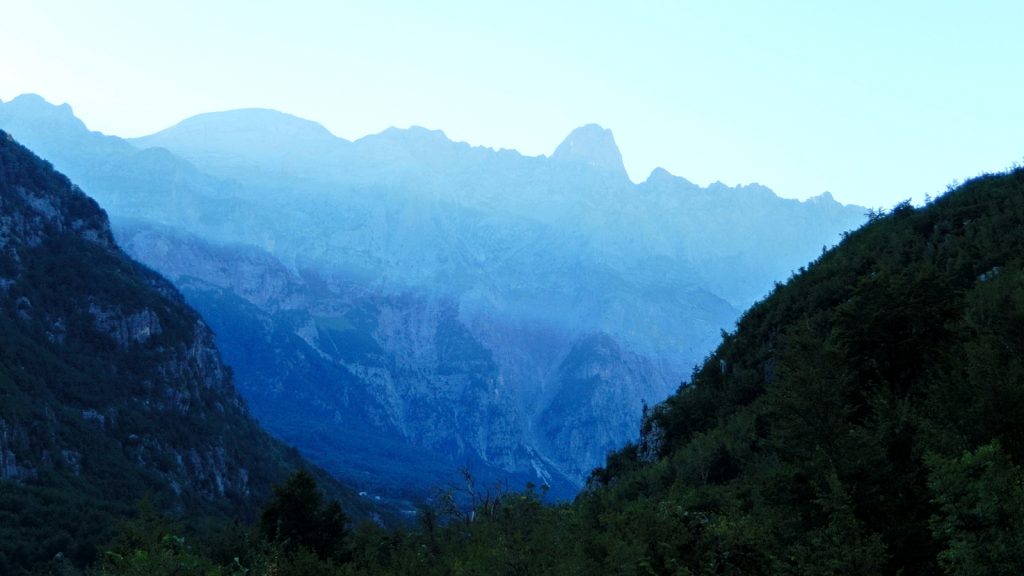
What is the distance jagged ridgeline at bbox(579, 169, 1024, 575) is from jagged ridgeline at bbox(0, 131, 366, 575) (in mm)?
77040

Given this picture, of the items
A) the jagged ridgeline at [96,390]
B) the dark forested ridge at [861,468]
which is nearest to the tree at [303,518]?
the dark forested ridge at [861,468]

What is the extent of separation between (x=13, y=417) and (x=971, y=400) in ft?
358

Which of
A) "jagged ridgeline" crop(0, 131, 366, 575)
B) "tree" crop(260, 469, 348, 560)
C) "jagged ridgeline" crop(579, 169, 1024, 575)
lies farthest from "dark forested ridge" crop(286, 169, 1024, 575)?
"jagged ridgeline" crop(0, 131, 366, 575)

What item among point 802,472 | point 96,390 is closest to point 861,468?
point 802,472

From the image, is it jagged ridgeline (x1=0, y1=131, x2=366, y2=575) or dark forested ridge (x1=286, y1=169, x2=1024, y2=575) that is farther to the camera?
jagged ridgeline (x1=0, y1=131, x2=366, y2=575)

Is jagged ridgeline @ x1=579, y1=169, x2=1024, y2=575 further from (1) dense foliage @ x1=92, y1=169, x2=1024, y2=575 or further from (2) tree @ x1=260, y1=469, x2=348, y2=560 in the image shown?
(2) tree @ x1=260, y1=469, x2=348, y2=560

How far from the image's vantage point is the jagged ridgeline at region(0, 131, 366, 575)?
104m

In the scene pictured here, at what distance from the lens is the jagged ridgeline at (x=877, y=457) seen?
17.2 meters

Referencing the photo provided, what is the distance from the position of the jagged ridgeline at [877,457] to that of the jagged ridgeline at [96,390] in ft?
253

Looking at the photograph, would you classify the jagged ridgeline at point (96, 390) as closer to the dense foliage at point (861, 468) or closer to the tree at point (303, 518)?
the tree at point (303, 518)

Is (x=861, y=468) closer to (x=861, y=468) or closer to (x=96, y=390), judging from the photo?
(x=861, y=468)

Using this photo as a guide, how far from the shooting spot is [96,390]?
133 metres

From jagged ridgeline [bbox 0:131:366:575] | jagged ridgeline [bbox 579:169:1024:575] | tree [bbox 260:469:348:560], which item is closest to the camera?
jagged ridgeline [bbox 579:169:1024:575]

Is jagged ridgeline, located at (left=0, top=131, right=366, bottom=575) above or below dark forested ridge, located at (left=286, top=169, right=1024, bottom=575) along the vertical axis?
above
